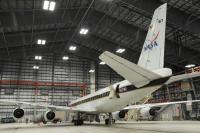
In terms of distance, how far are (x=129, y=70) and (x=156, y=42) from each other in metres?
2.93

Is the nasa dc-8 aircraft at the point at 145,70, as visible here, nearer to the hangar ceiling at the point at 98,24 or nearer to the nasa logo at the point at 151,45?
the nasa logo at the point at 151,45

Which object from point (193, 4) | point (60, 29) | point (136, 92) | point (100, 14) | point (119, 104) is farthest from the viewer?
point (60, 29)

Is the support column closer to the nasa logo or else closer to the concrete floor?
the concrete floor

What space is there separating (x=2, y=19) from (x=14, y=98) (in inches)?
759

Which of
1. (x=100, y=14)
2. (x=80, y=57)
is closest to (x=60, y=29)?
(x=100, y=14)

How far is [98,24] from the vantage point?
26938 millimetres

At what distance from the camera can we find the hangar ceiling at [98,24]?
22.0 metres

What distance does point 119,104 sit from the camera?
1502 cm

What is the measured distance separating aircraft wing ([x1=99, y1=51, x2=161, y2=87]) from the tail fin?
1448 mm

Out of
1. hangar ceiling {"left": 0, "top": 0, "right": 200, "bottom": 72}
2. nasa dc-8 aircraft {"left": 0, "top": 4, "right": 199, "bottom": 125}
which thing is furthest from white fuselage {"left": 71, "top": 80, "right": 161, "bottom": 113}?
hangar ceiling {"left": 0, "top": 0, "right": 200, "bottom": 72}

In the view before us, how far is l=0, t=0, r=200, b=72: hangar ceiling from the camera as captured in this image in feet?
72.3

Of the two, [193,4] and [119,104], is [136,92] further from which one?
[193,4]

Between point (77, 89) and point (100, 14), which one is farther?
point (77, 89)

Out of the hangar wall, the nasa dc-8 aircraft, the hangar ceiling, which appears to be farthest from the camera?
the hangar wall
